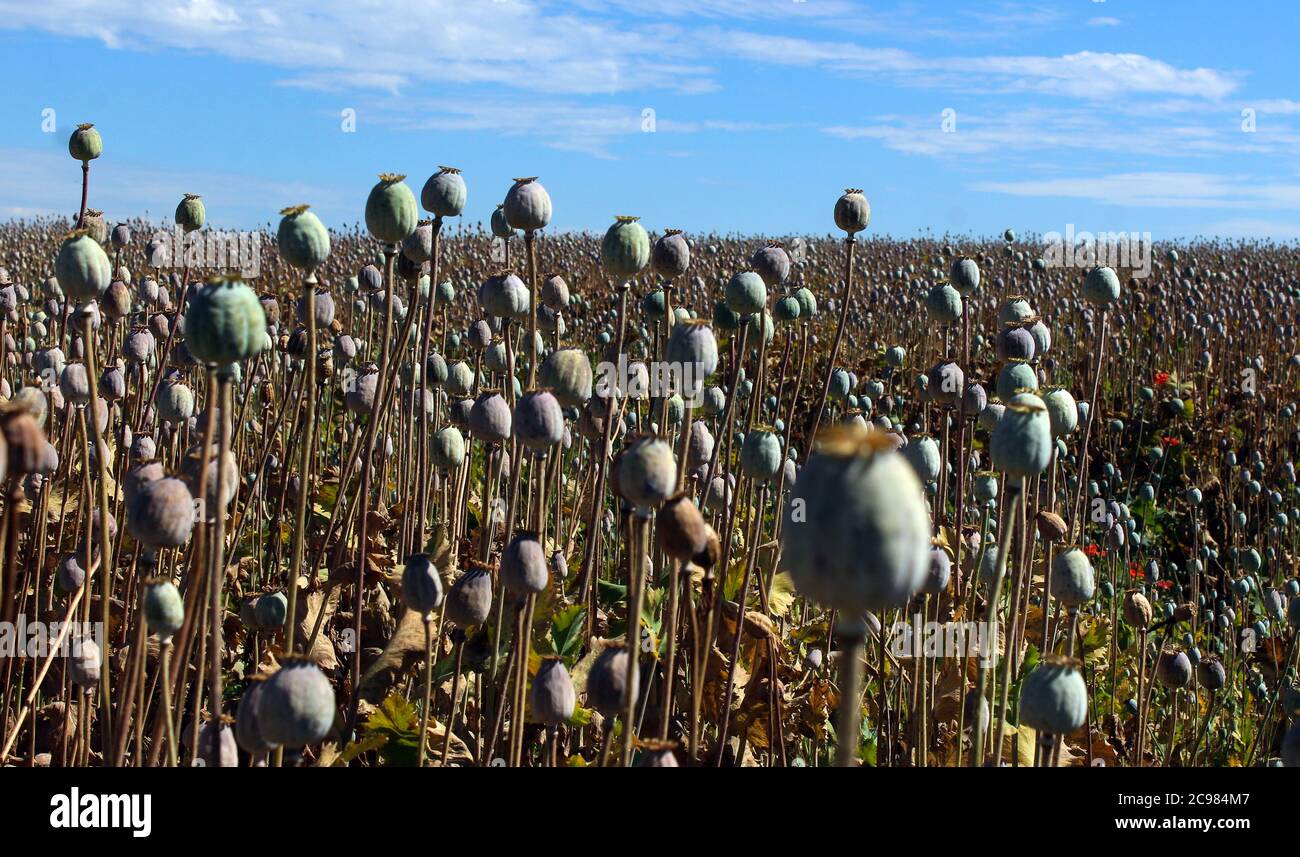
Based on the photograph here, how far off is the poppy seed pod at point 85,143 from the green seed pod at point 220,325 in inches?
76.1

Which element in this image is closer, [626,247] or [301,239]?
[301,239]

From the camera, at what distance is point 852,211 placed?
304 cm

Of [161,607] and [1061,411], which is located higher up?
[1061,411]

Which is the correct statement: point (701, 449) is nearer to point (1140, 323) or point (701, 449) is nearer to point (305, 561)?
point (305, 561)

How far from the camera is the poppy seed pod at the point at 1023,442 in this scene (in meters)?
1.72

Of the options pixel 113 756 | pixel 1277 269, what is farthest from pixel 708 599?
pixel 1277 269

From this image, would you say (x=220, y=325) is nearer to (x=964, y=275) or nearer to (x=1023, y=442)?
(x=1023, y=442)

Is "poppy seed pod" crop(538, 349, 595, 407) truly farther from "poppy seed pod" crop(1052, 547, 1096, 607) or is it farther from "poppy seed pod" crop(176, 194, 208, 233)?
"poppy seed pod" crop(176, 194, 208, 233)

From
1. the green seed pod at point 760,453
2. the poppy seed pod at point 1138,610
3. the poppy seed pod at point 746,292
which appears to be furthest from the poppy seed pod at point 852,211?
the poppy seed pod at point 1138,610

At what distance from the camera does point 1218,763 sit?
3.69 metres

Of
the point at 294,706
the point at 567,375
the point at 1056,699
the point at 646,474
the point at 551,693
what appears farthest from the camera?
the point at 567,375

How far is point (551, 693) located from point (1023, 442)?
0.83 metres

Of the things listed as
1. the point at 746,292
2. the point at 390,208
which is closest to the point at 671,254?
the point at 746,292

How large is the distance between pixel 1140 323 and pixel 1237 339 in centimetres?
104
